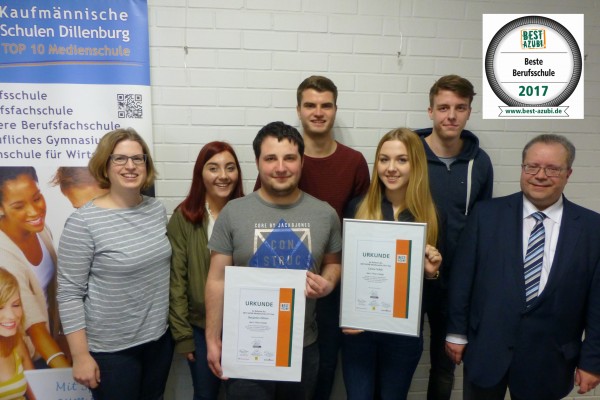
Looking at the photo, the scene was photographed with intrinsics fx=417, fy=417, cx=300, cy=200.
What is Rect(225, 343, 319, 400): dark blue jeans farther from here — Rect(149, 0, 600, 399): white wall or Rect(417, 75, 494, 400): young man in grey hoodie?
Rect(149, 0, 600, 399): white wall

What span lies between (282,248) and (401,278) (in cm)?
51

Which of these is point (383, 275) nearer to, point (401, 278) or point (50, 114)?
point (401, 278)

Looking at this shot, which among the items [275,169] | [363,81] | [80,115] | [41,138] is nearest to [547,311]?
[275,169]

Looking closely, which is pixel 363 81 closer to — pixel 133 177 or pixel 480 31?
pixel 480 31

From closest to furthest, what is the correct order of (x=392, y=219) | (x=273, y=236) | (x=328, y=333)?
(x=273, y=236), (x=392, y=219), (x=328, y=333)

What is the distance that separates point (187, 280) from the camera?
6.28ft

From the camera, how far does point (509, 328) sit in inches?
67.2

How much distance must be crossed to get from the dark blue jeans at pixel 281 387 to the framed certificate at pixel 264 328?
5 cm

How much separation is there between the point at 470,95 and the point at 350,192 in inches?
31.1

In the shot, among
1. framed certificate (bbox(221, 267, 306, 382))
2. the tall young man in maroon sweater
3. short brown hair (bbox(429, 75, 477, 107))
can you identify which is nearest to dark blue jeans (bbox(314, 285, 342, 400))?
the tall young man in maroon sweater

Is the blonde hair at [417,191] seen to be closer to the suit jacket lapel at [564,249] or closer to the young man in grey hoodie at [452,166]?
the young man in grey hoodie at [452,166]

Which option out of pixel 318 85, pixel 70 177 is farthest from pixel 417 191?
pixel 70 177

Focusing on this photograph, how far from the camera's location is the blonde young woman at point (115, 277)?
1672mm

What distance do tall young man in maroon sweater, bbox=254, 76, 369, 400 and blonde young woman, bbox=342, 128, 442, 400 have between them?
0.19 m
